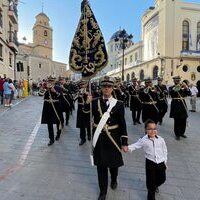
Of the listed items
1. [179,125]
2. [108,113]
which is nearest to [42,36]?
[179,125]

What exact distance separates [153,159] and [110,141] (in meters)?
0.67

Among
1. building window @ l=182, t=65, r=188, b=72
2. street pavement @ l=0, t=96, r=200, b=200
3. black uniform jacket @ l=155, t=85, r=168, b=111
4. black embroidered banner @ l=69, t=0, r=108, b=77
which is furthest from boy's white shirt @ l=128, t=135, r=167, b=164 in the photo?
building window @ l=182, t=65, r=188, b=72

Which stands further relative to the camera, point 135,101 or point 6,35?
point 6,35

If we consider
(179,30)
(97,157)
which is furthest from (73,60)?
(179,30)

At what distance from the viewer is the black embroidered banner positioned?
5.91 metres

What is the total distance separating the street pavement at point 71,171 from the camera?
16.0 feet

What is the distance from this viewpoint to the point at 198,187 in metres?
5.27

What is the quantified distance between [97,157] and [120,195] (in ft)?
2.41

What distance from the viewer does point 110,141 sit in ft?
15.3

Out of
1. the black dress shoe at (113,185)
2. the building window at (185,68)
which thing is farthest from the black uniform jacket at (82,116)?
the building window at (185,68)

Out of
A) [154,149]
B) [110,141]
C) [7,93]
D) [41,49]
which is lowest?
[154,149]

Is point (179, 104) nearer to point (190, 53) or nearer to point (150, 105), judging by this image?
point (150, 105)

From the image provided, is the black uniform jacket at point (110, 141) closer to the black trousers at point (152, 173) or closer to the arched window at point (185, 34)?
the black trousers at point (152, 173)

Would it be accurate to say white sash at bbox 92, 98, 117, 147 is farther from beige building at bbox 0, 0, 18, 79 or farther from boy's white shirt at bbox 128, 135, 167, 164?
beige building at bbox 0, 0, 18, 79
